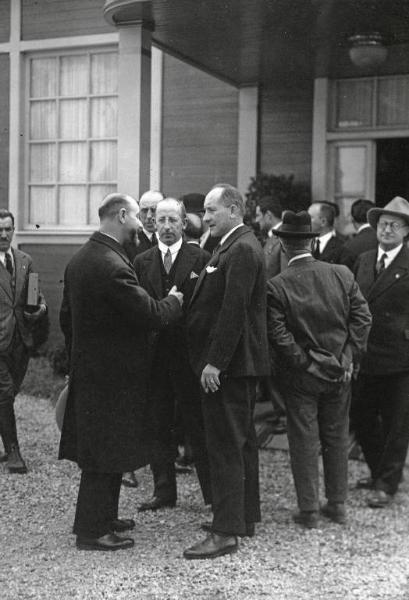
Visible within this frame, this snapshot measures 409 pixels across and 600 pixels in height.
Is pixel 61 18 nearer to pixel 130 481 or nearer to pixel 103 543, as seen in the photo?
pixel 130 481

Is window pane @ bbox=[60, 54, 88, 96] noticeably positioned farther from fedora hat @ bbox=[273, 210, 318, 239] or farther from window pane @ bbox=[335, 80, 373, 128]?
fedora hat @ bbox=[273, 210, 318, 239]

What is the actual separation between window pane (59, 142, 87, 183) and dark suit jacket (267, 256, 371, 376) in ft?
23.1

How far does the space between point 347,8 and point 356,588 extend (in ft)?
17.0

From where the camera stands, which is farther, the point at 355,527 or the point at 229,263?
the point at 355,527

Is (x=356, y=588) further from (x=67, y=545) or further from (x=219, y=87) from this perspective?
(x=219, y=87)

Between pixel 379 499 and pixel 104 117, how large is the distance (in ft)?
24.7

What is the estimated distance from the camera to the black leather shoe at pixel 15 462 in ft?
21.8

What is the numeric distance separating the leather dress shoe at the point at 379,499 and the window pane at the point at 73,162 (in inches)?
287

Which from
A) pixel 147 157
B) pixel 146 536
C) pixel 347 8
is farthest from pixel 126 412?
pixel 347 8

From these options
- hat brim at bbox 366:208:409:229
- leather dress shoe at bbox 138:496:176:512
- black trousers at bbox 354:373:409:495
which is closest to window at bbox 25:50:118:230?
hat brim at bbox 366:208:409:229

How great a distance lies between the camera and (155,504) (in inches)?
226

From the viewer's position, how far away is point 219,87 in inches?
438

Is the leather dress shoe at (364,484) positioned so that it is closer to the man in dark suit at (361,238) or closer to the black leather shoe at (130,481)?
the black leather shoe at (130,481)

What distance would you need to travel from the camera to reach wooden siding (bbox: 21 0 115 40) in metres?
11.4
